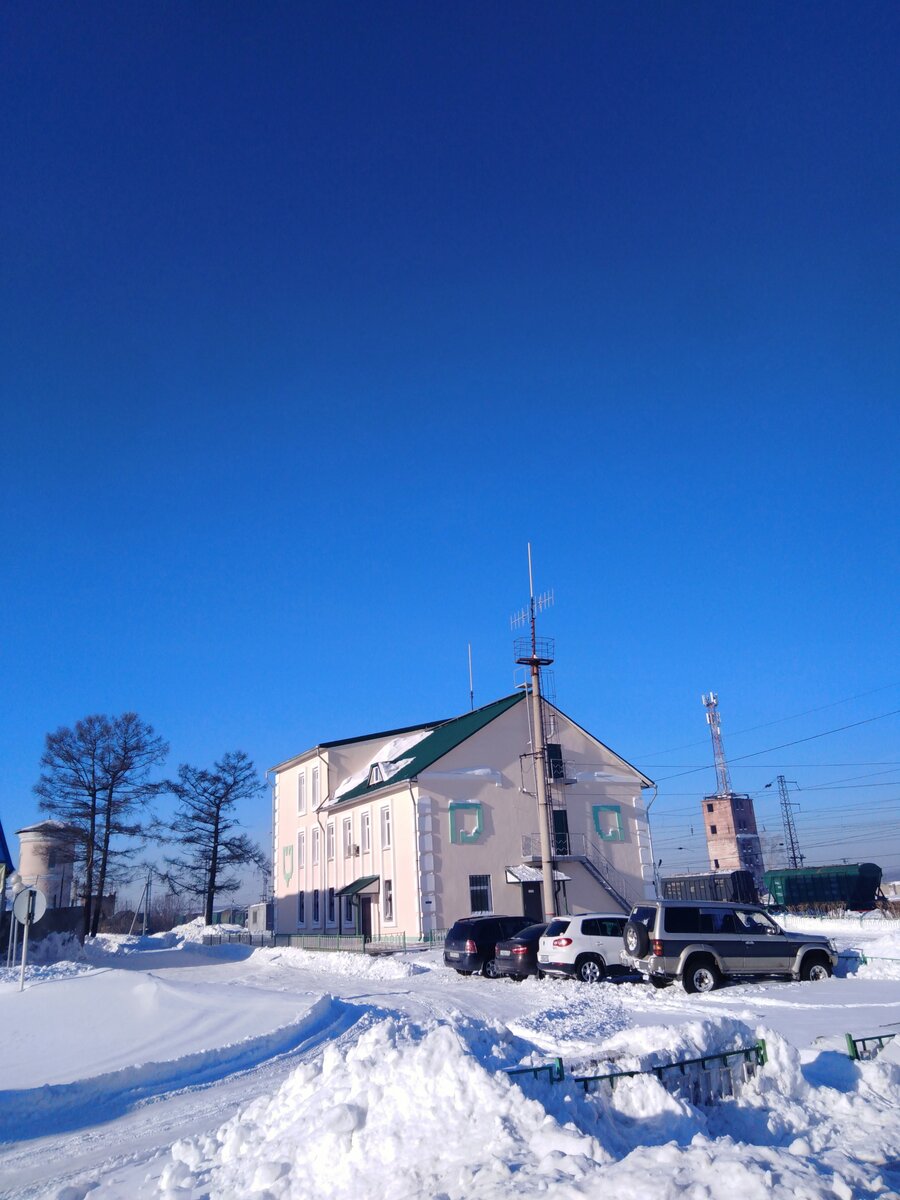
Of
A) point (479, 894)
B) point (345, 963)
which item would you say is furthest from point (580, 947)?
point (479, 894)

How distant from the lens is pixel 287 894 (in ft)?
154

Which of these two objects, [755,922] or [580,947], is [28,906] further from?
[755,922]

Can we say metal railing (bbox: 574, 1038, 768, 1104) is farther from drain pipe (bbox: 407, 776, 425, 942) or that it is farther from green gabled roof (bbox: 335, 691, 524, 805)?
green gabled roof (bbox: 335, 691, 524, 805)

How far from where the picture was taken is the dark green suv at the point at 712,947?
18344 millimetres

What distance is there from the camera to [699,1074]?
797cm

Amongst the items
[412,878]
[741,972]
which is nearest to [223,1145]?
[741,972]

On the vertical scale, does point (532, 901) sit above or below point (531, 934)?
above

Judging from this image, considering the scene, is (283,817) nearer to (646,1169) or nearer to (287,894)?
(287,894)

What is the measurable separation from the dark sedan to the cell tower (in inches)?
2940

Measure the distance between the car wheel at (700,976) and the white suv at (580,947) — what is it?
2.75 meters

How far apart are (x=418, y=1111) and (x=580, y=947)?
14825 mm

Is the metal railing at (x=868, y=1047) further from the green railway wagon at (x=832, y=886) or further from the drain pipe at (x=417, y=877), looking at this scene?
the green railway wagon at (x=832, y=886)

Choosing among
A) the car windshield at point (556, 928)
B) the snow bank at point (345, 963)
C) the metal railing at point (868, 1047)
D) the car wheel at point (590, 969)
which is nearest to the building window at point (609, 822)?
the snow bank at point (345, 963)

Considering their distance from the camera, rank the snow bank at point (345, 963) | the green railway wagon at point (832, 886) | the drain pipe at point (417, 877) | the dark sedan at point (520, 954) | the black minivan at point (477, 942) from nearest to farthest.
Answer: the dark sedan at point (520, 954) < the black minivan at point (477, 942) < the snow bank at point (345, 963) < the drain pipe at point (417, 877) < the green railway wagon at point (832, 886)
